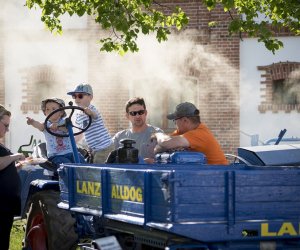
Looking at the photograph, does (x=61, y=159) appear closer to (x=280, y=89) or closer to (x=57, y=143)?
(x=57, y=143)

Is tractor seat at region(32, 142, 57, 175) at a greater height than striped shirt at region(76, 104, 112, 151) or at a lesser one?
lesser

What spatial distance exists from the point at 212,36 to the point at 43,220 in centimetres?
1374

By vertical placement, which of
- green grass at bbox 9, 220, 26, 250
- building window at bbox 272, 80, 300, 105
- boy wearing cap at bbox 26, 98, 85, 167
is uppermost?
building window at bbox 272, 80, 300, 105

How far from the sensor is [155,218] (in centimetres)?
598

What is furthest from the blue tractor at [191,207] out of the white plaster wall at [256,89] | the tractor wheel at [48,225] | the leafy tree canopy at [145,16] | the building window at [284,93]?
the building window at [284,93]

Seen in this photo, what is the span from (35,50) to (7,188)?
13.4 m

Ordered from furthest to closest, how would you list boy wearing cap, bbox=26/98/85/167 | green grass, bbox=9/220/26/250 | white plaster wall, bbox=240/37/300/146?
white plaster wall, bbox=240/37/300/146 → green grass, bbox=9/220/26/250 → boy wearing cap, bbox=26/98/85/167

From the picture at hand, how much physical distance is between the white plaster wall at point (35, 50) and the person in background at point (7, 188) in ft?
42.0

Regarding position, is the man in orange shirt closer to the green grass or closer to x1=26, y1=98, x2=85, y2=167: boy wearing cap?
x1=26, y1=98, x2=85, y2=167: boy wearing cap

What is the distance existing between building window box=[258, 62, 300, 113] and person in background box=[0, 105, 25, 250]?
12804mm

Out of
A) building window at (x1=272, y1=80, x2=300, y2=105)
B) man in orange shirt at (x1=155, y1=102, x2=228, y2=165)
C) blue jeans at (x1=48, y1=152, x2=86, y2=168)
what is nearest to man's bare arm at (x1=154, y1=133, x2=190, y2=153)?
man in orange shirt at (x1=155, y1=102, x2=228, y2=165)

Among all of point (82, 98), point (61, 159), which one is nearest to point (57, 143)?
point (61, 159)

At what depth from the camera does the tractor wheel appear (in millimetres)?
7758

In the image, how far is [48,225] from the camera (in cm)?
783
